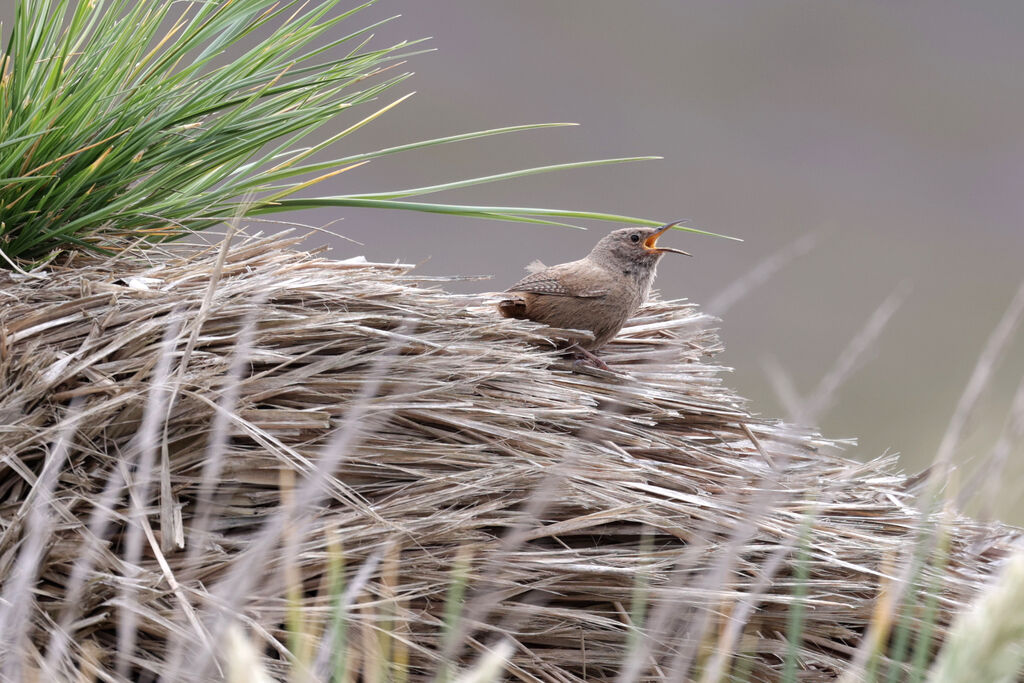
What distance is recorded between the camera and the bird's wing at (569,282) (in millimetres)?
2457

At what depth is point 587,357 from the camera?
2.45 meters

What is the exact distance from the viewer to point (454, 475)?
1812 mm

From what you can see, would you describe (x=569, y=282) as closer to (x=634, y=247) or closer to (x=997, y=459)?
(x=634, y=247)

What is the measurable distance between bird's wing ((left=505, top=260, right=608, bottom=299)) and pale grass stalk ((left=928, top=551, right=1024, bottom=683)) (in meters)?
1.64

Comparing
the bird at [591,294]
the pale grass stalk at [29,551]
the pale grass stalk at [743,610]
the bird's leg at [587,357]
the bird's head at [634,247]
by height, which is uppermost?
the bird's head at [634,247]

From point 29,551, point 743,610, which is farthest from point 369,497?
point 743,610

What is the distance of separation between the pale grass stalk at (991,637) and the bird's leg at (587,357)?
1.51 metres

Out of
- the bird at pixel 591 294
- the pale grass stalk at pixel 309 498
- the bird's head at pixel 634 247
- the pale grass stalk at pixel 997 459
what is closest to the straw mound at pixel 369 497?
the pale grass stalk at pixel 309 498

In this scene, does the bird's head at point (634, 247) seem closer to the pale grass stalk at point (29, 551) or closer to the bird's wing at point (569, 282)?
the bird's wing at point (569, 282)

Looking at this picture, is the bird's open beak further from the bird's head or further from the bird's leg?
the bird's leg

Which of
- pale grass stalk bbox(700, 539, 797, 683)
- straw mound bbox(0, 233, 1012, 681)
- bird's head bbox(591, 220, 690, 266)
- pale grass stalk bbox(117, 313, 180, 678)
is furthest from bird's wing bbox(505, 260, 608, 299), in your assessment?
pale grass stalk bbox(117, 313, 180, 678)

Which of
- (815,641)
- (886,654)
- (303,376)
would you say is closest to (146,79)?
(303,376)

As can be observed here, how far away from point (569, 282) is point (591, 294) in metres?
0.08

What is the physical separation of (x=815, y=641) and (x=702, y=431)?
60 cm
